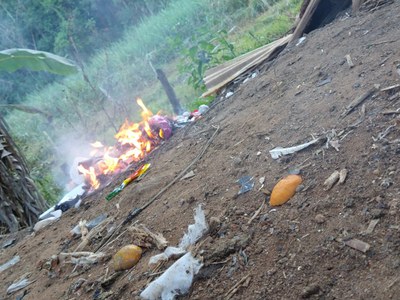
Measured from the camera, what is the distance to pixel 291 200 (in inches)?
89.0

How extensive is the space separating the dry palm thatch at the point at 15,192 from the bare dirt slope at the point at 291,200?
64cm

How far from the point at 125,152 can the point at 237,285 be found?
3.97 meters

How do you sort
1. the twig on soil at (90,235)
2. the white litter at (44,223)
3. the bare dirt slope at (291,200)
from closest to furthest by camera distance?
1. the bare dirt slope at (291,200)
2. the twig on soil at (90,235)
3. the white litter at (44,223)

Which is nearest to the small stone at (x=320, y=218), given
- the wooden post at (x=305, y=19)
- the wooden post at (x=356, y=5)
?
the wooden post at (x=356, y=5)

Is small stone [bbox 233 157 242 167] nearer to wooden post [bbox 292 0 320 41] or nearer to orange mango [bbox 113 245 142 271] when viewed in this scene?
orange mango [bbox 113 245 142 271]

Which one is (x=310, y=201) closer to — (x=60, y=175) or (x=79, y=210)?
(x=79, y=210)

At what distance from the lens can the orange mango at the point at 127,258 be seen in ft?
8.18

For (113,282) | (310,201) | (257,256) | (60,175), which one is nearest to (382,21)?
(310,201)

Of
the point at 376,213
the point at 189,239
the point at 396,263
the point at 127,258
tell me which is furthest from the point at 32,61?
the point at 396,263

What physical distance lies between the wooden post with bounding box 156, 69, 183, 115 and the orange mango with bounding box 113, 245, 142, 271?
17.7ft

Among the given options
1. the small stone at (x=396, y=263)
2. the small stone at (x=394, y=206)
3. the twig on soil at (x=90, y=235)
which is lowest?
the small stone at (x=396, y=263)

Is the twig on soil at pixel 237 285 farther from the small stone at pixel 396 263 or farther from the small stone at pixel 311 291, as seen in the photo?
the small stone at pixel 396 263

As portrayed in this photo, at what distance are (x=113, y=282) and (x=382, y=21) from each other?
340cm

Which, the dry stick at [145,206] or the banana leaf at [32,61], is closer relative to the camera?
the dry stick at [145,206]
